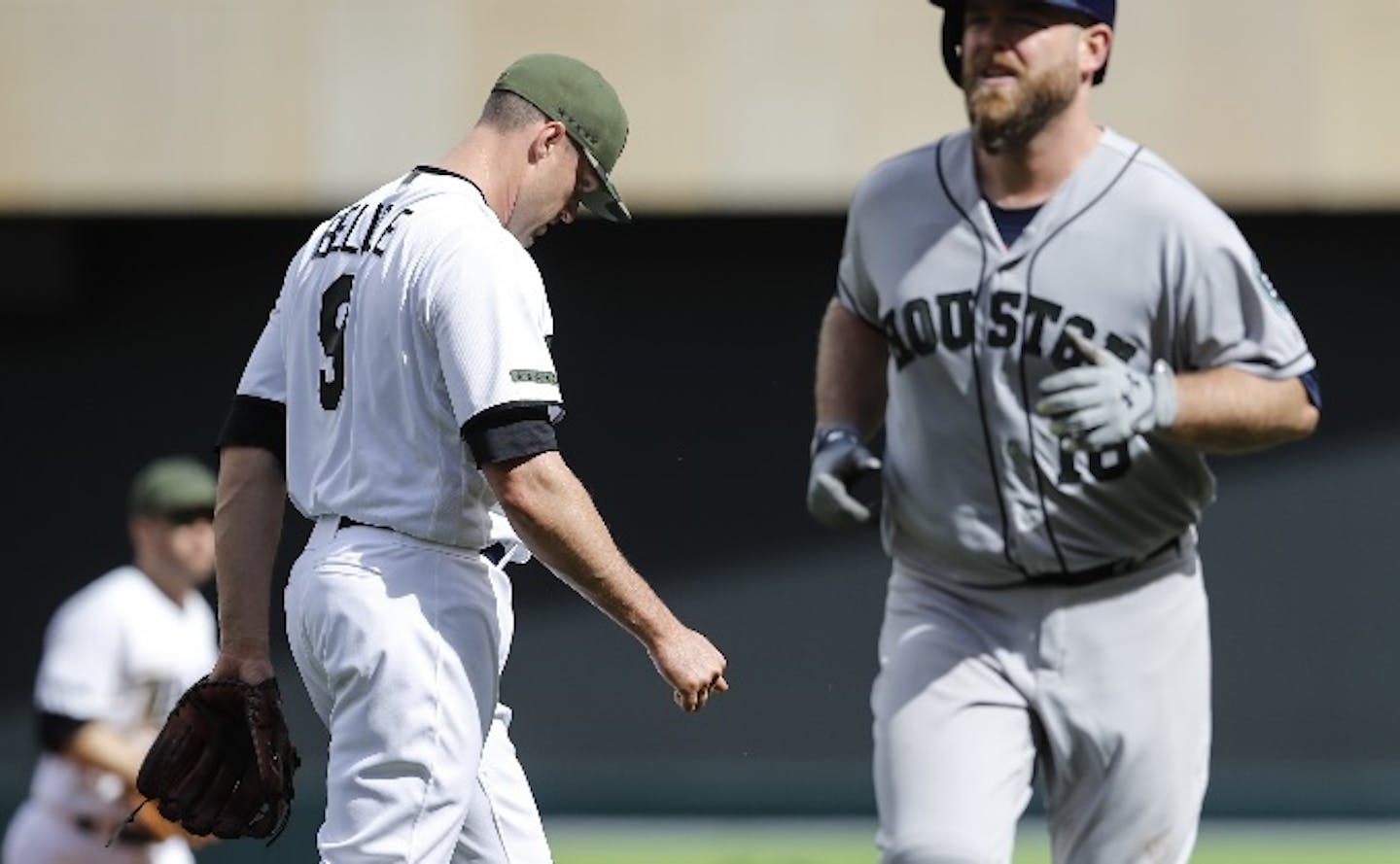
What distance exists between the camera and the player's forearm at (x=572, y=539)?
444 cm

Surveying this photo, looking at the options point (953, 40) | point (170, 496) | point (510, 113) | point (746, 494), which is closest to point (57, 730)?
point (170, 496)

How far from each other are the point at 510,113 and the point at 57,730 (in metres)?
3.63

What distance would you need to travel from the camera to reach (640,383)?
42.7 feet

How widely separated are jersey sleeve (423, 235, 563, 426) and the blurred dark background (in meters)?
8.04

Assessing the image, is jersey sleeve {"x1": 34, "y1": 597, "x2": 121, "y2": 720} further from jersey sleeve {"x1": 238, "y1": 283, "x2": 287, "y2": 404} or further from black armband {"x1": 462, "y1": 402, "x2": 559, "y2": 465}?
black armband {"x1": 462, "y1": 402, "x2": 559, "y2": 465}

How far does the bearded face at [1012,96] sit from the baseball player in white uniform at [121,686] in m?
3.98

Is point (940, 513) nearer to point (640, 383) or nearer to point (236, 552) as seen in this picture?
point (236, 552)

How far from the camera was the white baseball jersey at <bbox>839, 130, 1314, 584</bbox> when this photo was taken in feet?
15.0

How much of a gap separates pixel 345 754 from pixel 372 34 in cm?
744

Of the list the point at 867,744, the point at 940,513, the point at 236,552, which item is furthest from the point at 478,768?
the point at 867,744

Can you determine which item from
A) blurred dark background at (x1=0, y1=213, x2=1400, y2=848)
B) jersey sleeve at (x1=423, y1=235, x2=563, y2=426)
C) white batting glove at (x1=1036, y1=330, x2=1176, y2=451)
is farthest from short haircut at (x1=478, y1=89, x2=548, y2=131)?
blurred dark background at (x1=0, y1=213, x2=1400, y2=848)

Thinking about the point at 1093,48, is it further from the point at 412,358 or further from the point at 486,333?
the point at 412,358

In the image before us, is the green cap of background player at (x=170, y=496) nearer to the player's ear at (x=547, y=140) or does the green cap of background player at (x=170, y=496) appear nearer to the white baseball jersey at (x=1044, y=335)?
the player's ear at (x=547, y=140)

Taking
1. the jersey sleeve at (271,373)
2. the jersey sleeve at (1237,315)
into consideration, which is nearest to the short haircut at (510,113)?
the jersey sleeve at (271,373)
